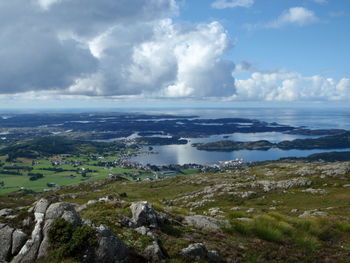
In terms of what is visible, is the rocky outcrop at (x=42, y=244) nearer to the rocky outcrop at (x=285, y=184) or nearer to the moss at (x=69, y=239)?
the moss at (x=69, y=239)

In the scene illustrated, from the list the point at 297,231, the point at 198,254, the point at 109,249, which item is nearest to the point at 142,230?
the point at 109,249

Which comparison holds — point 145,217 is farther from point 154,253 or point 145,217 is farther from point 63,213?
point 63,213

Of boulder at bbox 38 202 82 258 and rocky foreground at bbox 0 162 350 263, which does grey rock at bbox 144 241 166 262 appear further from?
boulder at bbox 38 202 82 258

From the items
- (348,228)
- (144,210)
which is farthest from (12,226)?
(348,228)

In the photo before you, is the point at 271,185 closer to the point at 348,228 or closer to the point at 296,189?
the point at 296,189

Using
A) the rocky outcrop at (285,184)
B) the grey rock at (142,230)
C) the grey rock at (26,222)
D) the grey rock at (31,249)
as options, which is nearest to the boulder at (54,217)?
the grey rock at (31,249)

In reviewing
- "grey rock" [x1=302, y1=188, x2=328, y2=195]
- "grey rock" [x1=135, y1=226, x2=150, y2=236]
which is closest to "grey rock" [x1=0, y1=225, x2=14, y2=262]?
"grey rock" [x1=135, y1=226, x2=150, y2=236]
